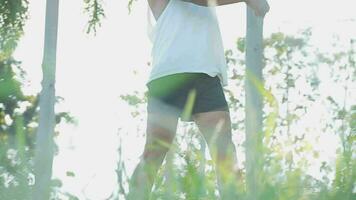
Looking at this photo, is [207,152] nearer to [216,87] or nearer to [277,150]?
[277,150]

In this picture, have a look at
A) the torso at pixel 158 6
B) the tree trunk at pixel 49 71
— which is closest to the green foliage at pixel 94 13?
the tree trunk at pixel 49 71

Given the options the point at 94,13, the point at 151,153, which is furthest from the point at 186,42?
the point at 94,13

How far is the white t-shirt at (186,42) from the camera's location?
12.8 ft

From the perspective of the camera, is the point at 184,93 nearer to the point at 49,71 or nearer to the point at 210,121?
the point at 210,121

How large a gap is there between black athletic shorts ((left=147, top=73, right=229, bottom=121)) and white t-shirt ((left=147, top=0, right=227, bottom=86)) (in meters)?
0.03

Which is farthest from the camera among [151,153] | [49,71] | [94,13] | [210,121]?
[94,13]

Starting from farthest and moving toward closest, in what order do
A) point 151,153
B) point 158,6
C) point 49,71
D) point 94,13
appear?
point 94,13 < point 49,71 < point 158,6 < point 151,153

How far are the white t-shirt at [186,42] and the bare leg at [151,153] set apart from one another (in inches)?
8.8

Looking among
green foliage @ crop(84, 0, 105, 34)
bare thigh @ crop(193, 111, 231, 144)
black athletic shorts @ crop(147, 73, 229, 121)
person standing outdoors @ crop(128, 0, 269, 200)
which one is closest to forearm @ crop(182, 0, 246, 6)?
person standing outdoors @ crop(128, 0, 269, 200)

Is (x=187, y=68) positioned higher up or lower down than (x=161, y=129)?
higher up

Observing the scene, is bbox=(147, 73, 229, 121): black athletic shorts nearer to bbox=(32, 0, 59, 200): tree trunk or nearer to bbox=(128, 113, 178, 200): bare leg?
bbox=(128, 113, 178, 200): bare leg

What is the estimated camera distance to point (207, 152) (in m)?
1.80

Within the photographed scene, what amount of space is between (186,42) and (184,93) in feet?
0.68

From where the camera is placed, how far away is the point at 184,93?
3.91m
